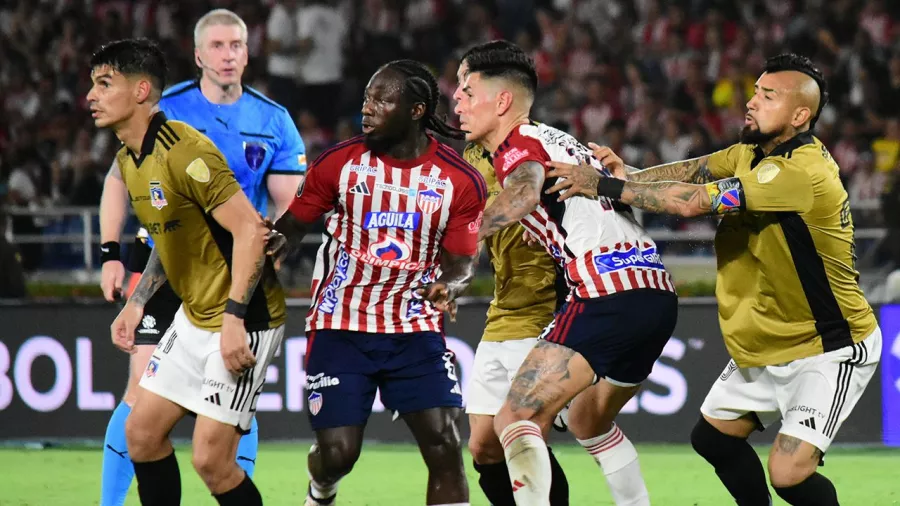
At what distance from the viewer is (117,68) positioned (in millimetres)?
5082

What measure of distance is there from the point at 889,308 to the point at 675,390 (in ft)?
5.20

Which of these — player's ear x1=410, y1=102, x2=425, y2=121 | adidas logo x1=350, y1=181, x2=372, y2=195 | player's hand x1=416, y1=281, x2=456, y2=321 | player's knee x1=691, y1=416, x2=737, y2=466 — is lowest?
player's knee x1=691, y1=416, x2=737, y2=466

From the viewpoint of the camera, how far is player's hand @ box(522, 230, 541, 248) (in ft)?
18.8

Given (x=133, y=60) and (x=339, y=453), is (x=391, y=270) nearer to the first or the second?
(x=339, y=453)

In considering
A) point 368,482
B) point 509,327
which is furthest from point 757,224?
point 368,482

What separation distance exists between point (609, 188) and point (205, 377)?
178 centimetres

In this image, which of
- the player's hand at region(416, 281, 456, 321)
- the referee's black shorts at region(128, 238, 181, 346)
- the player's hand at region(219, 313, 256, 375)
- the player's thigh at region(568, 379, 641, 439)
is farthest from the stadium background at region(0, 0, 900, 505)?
the player's hand at region(416, 281, 456, 321)

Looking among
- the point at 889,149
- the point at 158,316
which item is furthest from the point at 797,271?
the point at 889,149

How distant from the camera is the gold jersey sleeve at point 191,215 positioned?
4.84m

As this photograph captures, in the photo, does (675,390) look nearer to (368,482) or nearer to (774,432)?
(774,432)

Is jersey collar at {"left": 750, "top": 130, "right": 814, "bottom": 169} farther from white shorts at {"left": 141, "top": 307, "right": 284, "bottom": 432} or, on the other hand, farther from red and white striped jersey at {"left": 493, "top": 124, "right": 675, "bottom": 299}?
white shorts at {"left": 141, "top": 307, "right": 284, "bottom": 432}

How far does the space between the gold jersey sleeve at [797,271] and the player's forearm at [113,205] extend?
293cm

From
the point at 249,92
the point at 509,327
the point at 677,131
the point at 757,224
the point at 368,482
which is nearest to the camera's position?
the point at 757,224

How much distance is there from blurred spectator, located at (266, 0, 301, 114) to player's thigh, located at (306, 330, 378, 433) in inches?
370
